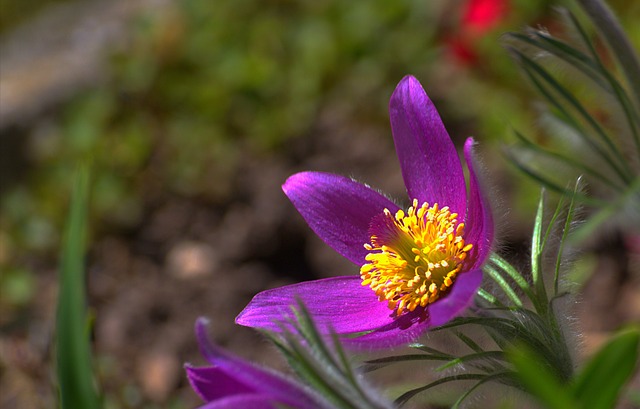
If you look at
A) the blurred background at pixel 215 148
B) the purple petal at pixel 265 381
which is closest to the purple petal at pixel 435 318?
the purple petal at pixel 265 381

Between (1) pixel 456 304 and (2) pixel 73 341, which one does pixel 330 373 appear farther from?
(2) pixel 73 341

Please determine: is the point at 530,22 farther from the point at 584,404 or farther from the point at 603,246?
the point at 584,404

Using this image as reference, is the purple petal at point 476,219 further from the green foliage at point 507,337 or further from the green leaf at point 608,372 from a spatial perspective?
the green leaf at point 608,372

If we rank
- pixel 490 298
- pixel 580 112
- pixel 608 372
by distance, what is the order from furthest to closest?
pixel 580 112 < pixel 490 298 < pixel 608 372

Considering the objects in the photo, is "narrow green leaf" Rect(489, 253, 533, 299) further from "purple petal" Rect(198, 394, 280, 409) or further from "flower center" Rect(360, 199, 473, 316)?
"purple petal" Rect(198, 394, 280, 409)

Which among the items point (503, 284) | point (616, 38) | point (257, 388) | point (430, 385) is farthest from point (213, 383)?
point (616, 38)
